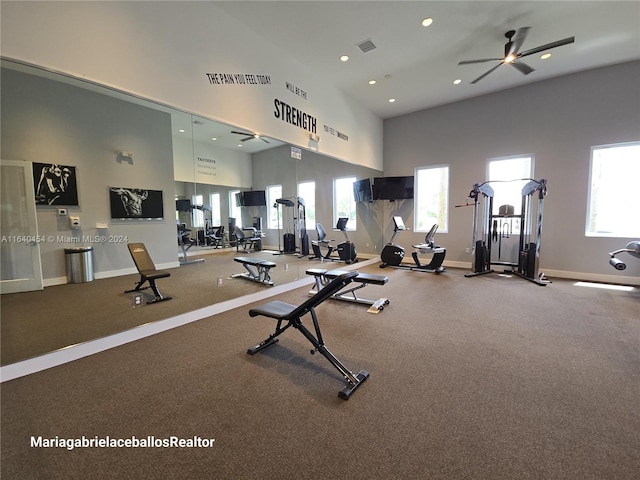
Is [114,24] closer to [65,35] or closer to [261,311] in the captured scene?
[65,35]

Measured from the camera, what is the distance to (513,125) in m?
6.02

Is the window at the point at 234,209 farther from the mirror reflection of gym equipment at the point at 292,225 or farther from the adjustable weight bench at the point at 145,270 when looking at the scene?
the adjustable weight bench at the point at 145,270

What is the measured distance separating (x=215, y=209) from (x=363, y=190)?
14.3 feet

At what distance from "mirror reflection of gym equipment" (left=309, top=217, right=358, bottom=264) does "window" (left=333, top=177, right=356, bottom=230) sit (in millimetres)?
277

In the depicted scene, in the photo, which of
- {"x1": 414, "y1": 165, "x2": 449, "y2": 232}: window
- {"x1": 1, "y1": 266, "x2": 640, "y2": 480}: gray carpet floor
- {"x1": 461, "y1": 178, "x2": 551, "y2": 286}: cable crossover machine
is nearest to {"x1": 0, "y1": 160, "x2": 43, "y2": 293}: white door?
{"x1": 1, "y1": 266, "x2": 640, "y2": 480}: gray carpet floor

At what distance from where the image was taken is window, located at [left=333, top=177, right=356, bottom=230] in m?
7.18

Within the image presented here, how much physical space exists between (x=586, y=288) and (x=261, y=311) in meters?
5.82

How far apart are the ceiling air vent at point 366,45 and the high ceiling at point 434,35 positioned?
0.18 ft

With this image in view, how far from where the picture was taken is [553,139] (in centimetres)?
565

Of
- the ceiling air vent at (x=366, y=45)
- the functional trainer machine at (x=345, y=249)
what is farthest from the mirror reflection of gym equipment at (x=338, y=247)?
the ceiling air vent at (x=366, y=45)

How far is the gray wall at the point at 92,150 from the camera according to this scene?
2701 mm

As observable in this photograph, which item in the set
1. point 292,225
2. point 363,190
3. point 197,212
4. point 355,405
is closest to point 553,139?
point 363,190

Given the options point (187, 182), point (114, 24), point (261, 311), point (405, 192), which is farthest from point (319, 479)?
point (405, 192)

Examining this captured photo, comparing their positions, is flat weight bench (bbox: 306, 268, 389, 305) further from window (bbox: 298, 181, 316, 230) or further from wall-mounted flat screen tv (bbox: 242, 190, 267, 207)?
window (bbox: 298, 181, 316, 230)
